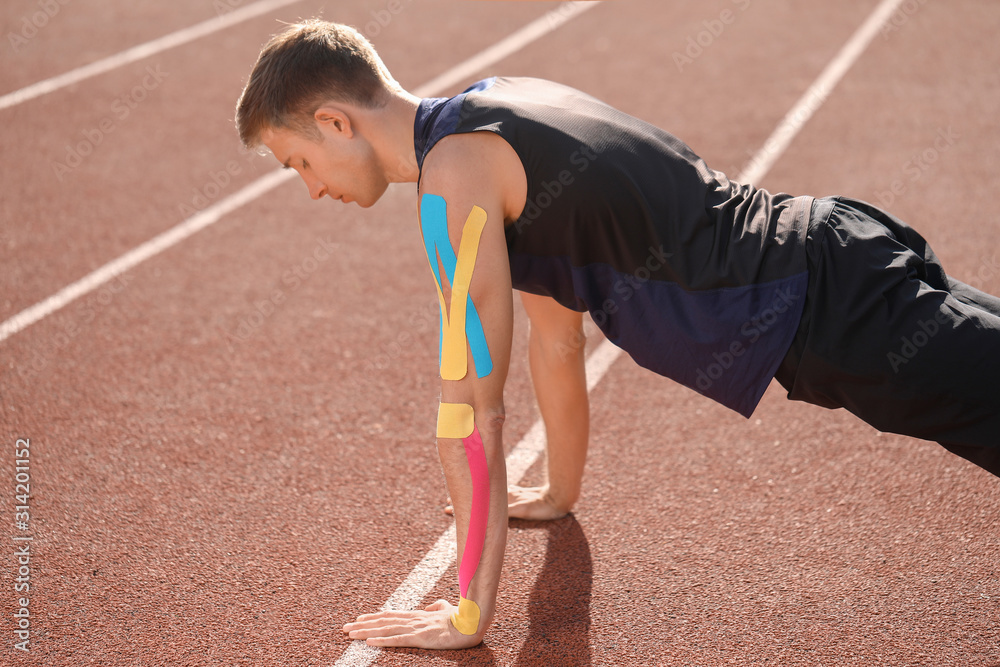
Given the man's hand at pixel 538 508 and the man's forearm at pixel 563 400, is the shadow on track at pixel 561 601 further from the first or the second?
the man's forearm at pixel 563 400

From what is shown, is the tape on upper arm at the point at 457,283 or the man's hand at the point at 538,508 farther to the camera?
the man's hand at the point at 538,508

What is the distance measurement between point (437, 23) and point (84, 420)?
7295 millimetres

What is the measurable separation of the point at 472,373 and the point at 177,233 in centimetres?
415

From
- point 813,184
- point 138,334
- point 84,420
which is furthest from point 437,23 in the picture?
point 84,420

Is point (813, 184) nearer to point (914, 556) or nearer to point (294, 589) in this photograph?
point (914, 556)

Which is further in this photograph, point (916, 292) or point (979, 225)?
point (979, 225)

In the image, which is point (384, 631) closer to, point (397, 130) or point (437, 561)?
point (437, 561)

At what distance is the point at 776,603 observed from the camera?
3.00 metres

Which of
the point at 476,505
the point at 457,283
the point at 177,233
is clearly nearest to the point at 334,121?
the point at 457,283

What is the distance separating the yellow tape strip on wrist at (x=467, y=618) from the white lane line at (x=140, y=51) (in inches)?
283

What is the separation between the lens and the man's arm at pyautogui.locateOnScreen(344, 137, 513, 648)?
91.1 inches

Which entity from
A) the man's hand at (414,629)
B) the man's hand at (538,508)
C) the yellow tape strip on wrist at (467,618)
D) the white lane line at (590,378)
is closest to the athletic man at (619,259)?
the yellow tape strip on wrist at (467,618)

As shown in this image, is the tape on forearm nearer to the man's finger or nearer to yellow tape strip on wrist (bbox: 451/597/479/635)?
yellow tape strip on wrist (bbox: 451/597/479/635)

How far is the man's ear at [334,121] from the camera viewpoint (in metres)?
2.41
